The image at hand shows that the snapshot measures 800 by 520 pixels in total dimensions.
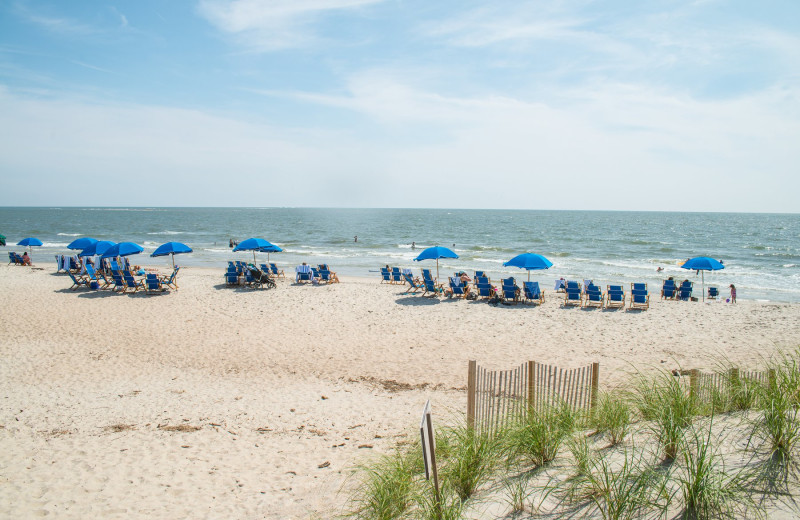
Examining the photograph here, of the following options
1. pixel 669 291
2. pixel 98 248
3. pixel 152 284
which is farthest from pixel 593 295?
pixel 98 248

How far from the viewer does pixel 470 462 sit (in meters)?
4.05

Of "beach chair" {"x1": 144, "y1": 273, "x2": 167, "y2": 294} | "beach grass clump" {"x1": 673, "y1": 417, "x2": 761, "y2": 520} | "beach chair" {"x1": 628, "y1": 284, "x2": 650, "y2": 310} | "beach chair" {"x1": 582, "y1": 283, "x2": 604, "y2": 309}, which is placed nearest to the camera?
"beach grass clump" {"x1": 673, "y1": 417, "x2": 761, "y2": 520}

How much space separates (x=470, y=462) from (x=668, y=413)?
1667 mm

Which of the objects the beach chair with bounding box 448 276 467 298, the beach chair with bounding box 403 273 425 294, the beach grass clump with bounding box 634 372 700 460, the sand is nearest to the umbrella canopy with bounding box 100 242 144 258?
the sand

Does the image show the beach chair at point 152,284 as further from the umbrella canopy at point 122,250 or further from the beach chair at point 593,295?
the beach chair at point 593,295

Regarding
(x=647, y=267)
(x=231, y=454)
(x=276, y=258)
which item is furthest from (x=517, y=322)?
(x=276, y=258)

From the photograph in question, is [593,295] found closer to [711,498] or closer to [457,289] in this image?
[457,289]

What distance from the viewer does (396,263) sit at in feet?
103

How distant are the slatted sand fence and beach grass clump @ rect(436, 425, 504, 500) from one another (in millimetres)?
345

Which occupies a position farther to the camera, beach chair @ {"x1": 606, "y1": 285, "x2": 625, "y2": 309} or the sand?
beach chair @ {"x1": 606, "y1": 285, "x2": 625, "y2": 309}

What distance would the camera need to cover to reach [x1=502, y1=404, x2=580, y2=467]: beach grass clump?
4.18 m

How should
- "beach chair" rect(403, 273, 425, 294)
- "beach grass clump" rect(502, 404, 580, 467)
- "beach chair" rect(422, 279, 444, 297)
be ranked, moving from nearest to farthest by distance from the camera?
1. "beach grass clump" rect(502, 404, 580, 467)
2. "beach chair" rect(422, 279, 444, 297)
3. "beach chair" rect(403, 273, 425, 294)

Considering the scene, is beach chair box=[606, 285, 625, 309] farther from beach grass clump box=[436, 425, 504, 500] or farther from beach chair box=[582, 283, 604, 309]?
beach grass clump box=[436, 425, 504, 500]

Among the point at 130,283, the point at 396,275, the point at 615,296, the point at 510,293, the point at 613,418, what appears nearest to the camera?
the point at 613,418
